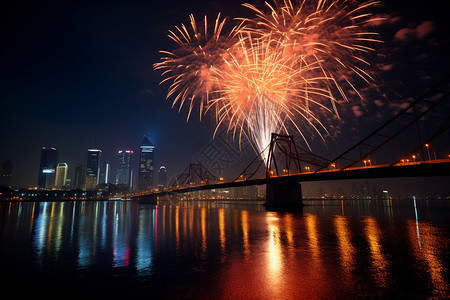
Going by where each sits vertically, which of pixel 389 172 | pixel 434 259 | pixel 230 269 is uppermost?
pixel 389 172

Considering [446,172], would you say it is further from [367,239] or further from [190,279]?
[190,279]

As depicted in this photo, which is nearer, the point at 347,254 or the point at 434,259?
the point at 434,259

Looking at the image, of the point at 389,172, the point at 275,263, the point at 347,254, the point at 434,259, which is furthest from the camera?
the point at 389,172

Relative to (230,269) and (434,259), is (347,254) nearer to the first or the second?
(434,259)

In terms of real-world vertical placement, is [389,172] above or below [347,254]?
above

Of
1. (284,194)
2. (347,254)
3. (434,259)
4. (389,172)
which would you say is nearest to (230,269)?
(347,254)

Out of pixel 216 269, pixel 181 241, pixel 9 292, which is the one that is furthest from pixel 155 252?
pixel 9 292

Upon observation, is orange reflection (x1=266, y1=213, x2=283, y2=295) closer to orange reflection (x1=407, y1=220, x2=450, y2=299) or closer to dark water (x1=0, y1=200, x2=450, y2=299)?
dark water (x1=0, y1=200, x2=450, y2=299)

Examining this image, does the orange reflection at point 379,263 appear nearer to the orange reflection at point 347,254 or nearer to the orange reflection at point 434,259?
the orange reflection at point 347,254
